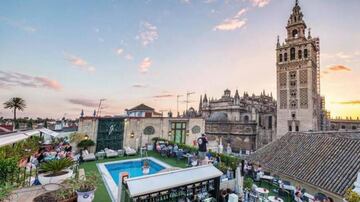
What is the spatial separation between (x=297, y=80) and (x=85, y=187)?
5085 centimetres

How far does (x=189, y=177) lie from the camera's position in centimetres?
673

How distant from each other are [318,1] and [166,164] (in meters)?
19.4

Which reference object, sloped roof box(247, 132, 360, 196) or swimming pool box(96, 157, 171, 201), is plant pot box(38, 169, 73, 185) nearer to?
swimming pool box(96, 157, 171, 201)

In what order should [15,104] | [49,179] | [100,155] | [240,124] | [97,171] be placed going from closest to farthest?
[49,179] < [97,171] < [100,155] < [15,104] < [240,124]

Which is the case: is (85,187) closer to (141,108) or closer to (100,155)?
(100,155)

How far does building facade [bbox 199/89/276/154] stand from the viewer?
1818 inches

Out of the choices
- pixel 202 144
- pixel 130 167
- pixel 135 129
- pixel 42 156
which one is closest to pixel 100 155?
pixel 130 167

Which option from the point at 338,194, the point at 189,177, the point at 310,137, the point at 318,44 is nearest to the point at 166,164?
the point at 189,177

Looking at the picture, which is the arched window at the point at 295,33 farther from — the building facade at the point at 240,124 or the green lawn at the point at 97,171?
the green lawn at the point at 97,171

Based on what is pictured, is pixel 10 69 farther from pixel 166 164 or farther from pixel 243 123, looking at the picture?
pixel 243 123

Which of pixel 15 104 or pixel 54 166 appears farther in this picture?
pixel 15 104

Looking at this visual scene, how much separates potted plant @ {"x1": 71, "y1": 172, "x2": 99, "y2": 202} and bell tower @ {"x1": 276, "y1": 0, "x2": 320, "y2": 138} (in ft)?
154

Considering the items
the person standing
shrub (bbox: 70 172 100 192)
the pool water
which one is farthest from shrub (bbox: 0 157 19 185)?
the pool water

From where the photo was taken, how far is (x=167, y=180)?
20.6ft
